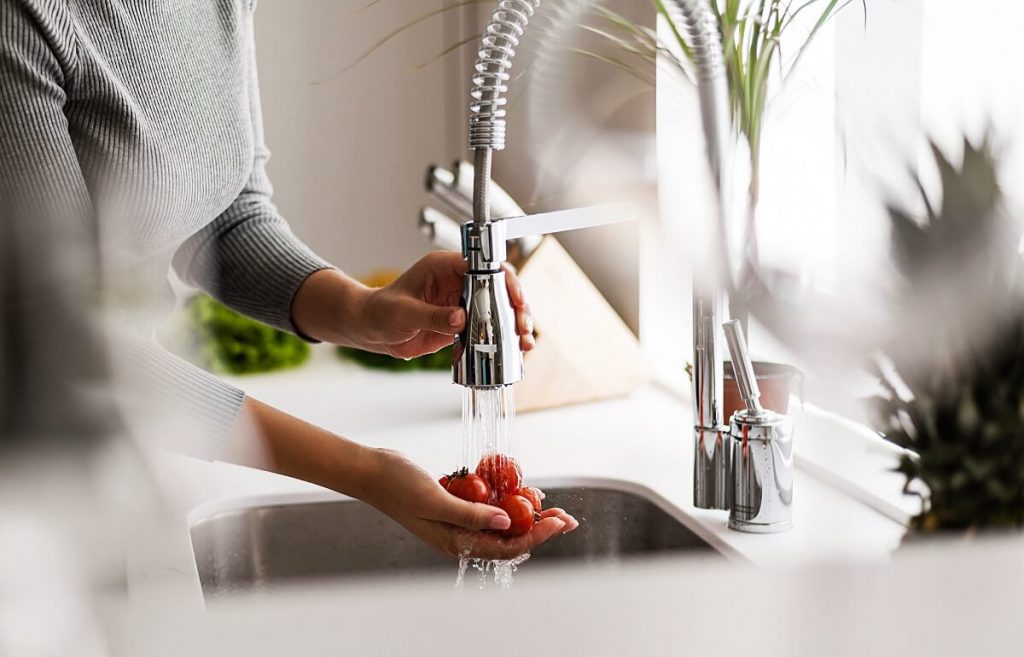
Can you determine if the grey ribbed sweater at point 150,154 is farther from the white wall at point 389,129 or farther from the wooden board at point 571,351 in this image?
the wooden board at point 571,351

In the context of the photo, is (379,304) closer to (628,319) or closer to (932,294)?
(628,319)

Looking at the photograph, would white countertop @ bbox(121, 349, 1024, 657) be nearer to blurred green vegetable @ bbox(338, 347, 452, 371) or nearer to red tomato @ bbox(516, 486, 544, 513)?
red tomato @ bbox(516, 486, 544, 513)

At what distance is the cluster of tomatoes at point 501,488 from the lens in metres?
0.34

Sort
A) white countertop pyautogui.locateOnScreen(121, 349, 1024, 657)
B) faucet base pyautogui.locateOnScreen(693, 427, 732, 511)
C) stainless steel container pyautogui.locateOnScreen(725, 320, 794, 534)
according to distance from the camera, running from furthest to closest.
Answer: faucet base pyautogui.locateOnScreen(693, 427, 732, 511), stainless steel container pyautogui.locateOnScreen(725, 320, 794, 534), white countertop pyautogui.locateOnScreen(121, 349, 1024, 657)

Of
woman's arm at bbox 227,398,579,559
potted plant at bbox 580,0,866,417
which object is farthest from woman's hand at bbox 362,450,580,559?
potted plant at bbox 580,0,866,417

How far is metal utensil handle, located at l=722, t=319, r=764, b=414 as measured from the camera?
14.6 inches

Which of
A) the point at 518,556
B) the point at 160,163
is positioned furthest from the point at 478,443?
the point at 160,163

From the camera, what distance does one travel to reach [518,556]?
33 cm

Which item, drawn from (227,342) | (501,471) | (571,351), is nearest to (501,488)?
(501,471)

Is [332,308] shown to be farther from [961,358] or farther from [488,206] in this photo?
[961,358]

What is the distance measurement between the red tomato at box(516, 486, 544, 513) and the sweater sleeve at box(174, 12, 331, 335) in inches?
4.5

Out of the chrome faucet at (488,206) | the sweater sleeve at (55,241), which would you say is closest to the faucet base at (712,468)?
the chrome faucet at (488,206)

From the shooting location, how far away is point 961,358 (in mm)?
290

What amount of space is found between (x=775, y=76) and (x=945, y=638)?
170 millimetres
